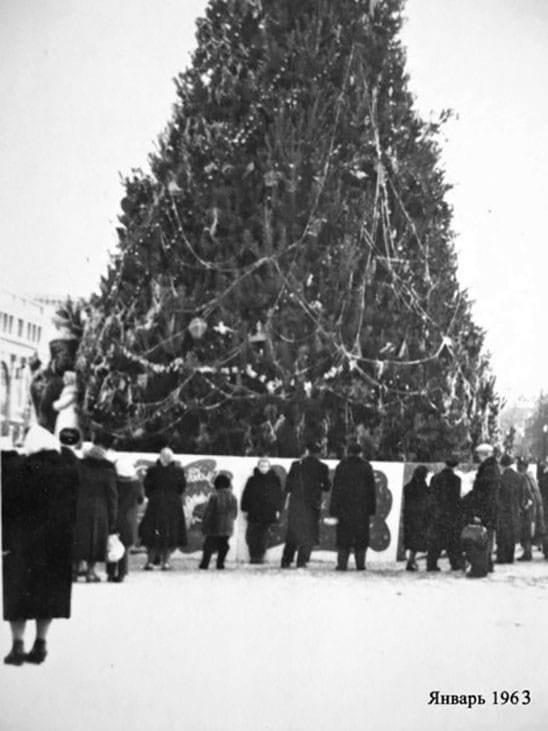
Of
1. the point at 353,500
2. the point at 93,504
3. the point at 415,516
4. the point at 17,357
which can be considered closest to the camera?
the point at 17,357

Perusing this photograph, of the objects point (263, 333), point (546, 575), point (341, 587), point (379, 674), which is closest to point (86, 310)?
point (263, 333)

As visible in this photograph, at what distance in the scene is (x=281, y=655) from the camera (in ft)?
17.6

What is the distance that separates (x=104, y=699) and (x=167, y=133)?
8.77 feet

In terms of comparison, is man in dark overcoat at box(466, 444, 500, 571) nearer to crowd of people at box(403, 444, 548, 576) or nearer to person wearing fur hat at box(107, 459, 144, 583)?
crowd of people at box(403, 444, 548, 576)

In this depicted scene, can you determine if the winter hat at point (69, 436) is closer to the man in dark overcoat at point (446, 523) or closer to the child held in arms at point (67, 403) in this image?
the child held in arms at point (67, 403)

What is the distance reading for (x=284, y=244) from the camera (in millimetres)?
5480

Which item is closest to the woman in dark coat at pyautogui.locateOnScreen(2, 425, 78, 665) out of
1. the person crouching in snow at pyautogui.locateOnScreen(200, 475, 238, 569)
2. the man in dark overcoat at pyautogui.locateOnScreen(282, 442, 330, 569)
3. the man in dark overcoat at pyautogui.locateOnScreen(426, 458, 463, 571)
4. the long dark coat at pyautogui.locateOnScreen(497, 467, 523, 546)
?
the person crouching in snow at pyautogui.locateOnScreen(200, 475, 238, 569)

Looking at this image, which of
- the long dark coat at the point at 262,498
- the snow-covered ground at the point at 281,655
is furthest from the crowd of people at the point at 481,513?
the long dark coat at the point at 262,498

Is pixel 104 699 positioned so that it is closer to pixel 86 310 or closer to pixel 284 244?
pixel 86 310

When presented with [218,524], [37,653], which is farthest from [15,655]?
[218,524]

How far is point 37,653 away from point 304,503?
1424 millimetres

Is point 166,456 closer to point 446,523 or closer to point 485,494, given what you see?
point 446,523

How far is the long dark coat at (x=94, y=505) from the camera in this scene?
5.29 metres

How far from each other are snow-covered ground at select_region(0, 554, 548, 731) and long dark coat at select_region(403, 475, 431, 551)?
143 mm
